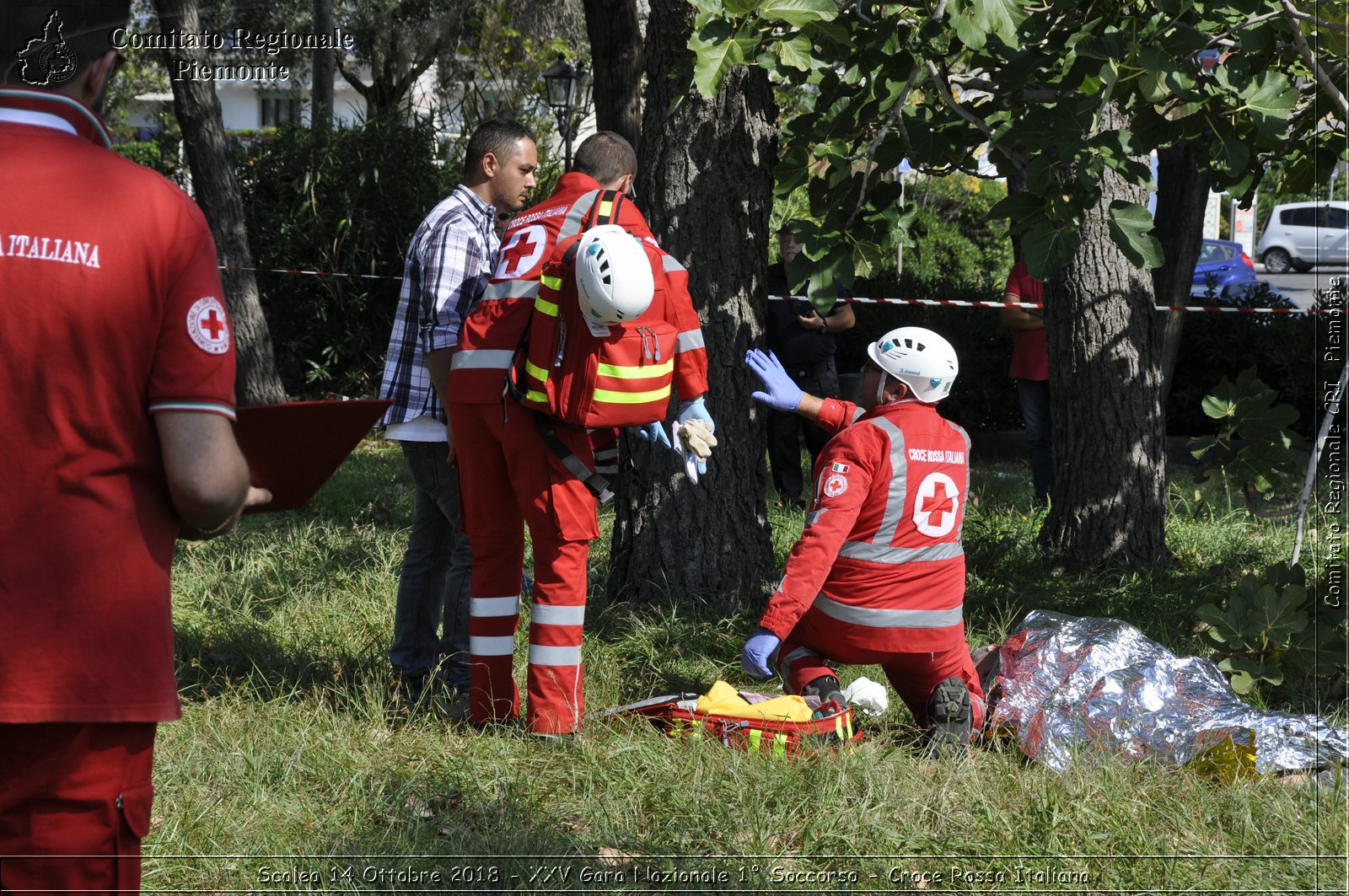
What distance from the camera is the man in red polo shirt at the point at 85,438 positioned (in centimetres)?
170

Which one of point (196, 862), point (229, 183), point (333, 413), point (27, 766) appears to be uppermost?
point (229, 183)

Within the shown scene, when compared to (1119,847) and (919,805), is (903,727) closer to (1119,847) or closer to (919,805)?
(919,805)

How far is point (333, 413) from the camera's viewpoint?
209 centimetres

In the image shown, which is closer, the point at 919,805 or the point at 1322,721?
the point at 919,805

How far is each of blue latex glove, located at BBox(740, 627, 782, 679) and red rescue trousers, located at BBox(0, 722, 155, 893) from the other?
2.12 metres

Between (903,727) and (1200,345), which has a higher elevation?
(1200,345)

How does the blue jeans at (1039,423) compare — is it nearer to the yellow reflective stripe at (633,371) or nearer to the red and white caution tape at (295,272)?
the yellow reflective stripe at (633,371)

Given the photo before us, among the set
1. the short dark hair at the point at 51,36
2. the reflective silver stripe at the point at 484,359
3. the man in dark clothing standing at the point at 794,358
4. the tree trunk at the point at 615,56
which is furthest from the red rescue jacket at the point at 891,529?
the tree trunk at the point at 615,56

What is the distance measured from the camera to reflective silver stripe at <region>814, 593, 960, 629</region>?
3824 millimetres

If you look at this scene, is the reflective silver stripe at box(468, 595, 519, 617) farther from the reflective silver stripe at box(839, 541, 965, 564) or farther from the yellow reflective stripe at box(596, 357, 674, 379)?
the reflective silver stripe at box(839, 541, 965, 564)

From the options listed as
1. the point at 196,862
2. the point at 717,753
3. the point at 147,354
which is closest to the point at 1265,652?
the point at 717,753

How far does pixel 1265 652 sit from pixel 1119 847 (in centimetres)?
146

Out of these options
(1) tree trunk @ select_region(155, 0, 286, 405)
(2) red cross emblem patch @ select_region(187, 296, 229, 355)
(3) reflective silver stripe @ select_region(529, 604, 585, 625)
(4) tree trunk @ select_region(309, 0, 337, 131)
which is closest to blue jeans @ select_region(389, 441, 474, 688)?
(3) reflective silver stripe @ select_region(529, 604, 585, 625)

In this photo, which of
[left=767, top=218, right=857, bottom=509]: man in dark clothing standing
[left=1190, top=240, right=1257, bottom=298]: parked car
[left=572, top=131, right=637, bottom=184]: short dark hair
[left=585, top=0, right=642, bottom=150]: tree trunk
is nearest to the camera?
[left=572, top=131, right=637, bottom=184]: short dark hair
